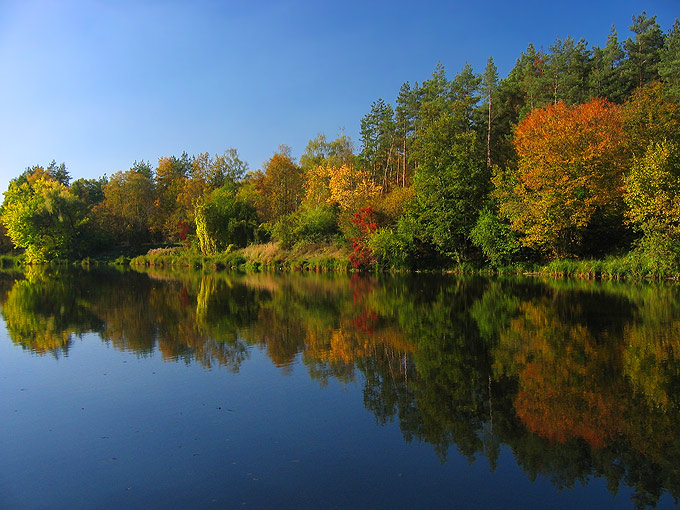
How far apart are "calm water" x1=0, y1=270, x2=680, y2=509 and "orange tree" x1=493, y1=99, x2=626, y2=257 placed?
14.1m

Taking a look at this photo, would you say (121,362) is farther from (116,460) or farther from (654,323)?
(654,323)

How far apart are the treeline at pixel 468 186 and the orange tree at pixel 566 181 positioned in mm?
98

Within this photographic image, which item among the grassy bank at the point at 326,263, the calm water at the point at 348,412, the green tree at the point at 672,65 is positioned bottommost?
the calm water at the point at 348,412

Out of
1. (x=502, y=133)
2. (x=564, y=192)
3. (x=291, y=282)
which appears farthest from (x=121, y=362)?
(x=502, y=133)

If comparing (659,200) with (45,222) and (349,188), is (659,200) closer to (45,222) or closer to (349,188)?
(349,188)

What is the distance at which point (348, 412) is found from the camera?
7.50 metres

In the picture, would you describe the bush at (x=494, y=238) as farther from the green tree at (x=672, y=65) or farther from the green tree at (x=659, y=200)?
the green tree at (x=672, y=65)

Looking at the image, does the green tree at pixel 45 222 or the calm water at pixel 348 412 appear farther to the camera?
the green tree at pixel 45 222

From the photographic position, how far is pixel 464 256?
115 ft

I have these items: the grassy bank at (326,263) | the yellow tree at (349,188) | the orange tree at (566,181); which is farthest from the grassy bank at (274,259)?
the orange tree at (566,181)

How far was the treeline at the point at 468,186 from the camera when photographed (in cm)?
2891

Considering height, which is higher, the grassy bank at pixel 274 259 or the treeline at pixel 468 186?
the treeline at pixel 468 186

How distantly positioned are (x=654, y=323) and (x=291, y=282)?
20316 millimetres

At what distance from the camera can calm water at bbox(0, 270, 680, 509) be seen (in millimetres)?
5301
